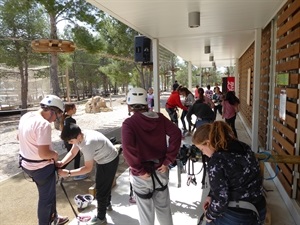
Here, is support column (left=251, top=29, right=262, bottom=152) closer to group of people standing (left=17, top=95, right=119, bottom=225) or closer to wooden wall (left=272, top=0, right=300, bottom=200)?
wooden wall (left=272, top=0, right=300, bottom=200)

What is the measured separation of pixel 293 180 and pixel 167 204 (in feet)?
5.29

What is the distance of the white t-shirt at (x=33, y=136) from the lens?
2182 millimetres

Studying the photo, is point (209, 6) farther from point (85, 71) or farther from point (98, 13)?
point (85, 71)

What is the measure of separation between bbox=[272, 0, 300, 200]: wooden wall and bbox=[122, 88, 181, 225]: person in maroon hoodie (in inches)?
61.0

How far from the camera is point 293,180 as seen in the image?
9.19ft

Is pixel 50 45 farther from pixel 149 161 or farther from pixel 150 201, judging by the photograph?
pixel 150 201

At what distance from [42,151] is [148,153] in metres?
0.95

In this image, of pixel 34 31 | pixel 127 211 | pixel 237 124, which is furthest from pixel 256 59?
pixel 34 31

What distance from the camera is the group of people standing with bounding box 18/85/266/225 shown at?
141cm

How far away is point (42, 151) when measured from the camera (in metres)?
2.19

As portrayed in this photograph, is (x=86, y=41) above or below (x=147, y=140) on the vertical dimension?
above

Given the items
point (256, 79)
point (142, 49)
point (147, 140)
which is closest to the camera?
point (147, 140)

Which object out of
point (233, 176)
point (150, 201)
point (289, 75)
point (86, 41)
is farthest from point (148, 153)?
point (86, 41)

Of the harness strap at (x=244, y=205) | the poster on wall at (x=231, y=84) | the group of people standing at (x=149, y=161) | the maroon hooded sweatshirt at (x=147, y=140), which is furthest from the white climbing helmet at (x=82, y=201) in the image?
the poster on wall at (x=231, y=84)
